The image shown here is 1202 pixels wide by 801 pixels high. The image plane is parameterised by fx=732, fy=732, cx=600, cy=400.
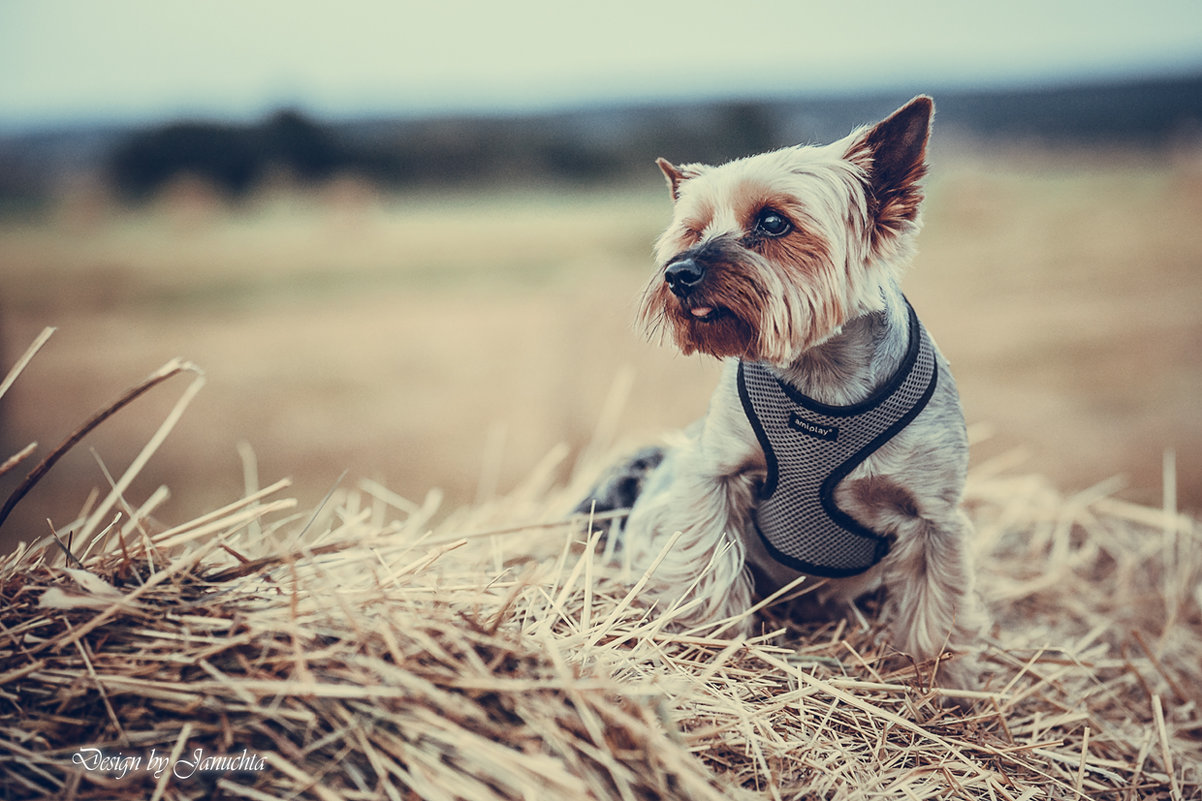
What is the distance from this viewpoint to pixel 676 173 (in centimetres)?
242

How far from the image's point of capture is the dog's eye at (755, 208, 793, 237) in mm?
2082

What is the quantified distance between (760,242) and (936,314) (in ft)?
33.4

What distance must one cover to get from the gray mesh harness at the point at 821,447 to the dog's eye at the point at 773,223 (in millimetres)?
391

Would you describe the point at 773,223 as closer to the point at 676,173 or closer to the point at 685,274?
the point at 685,274

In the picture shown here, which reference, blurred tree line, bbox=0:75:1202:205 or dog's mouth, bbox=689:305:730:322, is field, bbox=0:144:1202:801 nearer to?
dog's mouth, bbox=689:305:730:322

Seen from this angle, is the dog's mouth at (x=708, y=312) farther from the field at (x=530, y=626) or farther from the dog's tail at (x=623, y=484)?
the dog's tail at (x=623, y=484)

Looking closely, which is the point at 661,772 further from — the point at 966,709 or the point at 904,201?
the point at 904,201

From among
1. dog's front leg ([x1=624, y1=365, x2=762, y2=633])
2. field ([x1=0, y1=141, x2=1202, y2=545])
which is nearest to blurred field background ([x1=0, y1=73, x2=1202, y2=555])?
field ([x1=0, y1=141, x2=1202, y2=545])

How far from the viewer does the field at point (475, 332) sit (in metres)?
6.81

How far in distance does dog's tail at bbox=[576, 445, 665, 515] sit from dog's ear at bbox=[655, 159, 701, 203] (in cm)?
113

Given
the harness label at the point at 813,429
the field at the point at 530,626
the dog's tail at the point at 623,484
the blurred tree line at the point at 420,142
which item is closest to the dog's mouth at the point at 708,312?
the harness label at the point at 813,429

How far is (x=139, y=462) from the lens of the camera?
7.06 feet

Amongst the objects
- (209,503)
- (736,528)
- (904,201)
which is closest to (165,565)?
(736,528)

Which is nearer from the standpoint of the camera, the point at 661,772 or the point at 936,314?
the point at 661,772
